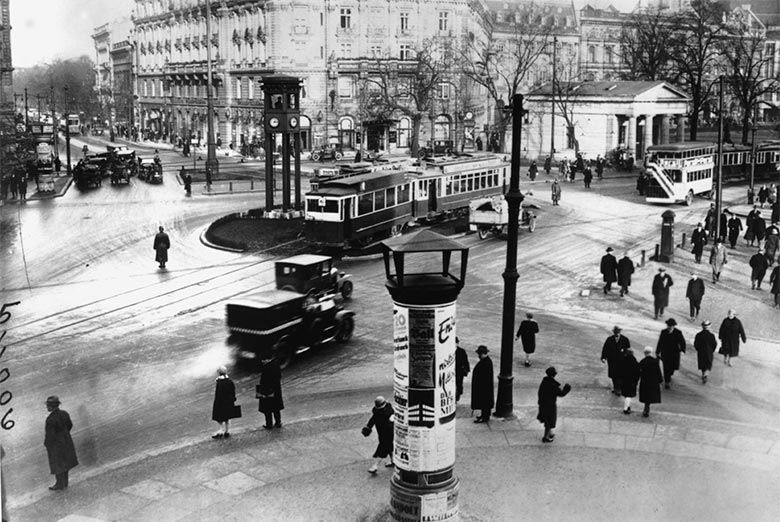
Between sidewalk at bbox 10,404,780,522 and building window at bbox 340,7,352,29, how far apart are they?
55.9 ft

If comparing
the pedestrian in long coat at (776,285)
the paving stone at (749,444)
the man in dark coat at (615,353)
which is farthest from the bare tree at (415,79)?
the paving stone at (749,444)

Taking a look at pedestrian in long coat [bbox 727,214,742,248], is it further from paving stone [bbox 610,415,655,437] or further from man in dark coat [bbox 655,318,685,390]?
paving stone [bbox 610,415,655,437]

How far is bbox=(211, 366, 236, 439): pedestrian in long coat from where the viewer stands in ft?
44.5

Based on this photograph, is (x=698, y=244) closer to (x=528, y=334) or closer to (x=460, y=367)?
(x=528, y=334)

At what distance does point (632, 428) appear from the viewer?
14.3 m

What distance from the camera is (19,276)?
2456 centimetres

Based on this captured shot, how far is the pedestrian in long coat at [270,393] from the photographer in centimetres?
1405

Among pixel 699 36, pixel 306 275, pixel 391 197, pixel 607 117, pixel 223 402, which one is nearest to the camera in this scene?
pixel 223 402

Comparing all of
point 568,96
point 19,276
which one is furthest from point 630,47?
point 19,276

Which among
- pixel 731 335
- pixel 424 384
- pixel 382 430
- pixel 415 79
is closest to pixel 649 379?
pixel 731 335

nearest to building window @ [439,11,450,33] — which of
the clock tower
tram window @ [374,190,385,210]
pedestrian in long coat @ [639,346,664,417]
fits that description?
tram window @ [374,190,385,210]

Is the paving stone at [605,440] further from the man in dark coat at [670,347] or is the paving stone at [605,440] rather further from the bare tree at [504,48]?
the bare tree at [504,48]

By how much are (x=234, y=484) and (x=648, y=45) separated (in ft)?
153

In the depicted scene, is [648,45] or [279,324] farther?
[648,45]
